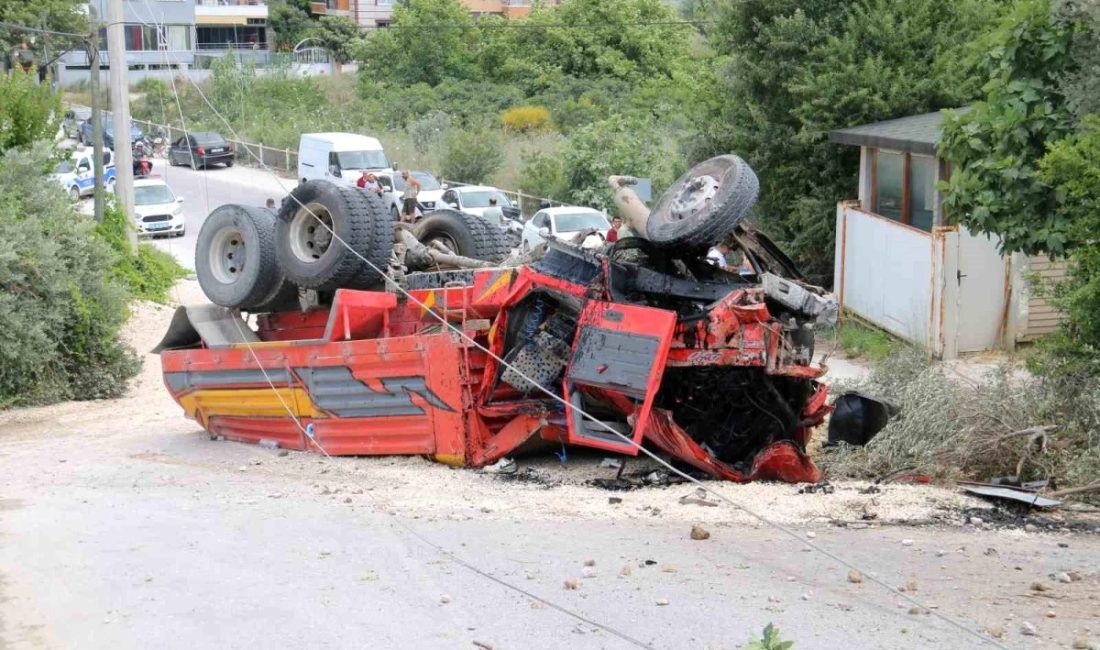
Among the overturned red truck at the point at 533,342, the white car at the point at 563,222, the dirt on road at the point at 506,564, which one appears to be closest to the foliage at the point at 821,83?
the white car at the point at 563,222

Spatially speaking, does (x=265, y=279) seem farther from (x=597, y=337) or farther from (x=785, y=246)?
(x=785, y=246)

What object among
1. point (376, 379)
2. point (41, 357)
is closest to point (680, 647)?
point (376, 379)

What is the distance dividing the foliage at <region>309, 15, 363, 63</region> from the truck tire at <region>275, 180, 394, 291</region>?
58.8 metres

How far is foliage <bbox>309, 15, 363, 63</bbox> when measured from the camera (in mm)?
68688

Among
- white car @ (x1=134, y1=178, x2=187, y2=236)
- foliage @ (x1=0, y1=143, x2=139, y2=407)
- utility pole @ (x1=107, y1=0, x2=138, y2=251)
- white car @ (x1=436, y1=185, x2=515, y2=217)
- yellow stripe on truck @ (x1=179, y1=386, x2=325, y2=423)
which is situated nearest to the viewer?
yellow stripe on truck @ (x1=179, y1=386, x2=325, y2=423)

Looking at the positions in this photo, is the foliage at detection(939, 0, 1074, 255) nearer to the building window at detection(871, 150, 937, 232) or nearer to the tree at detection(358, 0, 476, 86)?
the building window at detection(871, 150, 937, 232)

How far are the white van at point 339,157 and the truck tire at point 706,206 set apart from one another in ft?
87.4

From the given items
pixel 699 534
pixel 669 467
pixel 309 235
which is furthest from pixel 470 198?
pixel 699 534

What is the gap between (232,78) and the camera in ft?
173

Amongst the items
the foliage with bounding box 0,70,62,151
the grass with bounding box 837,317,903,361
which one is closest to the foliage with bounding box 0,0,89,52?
the foliage with bounding box 0,70,62,151

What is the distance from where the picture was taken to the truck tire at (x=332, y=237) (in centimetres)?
1079

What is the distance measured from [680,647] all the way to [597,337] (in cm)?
340

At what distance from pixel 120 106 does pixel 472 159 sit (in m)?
18.3

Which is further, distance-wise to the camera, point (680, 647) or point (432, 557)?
point (432, 557)
